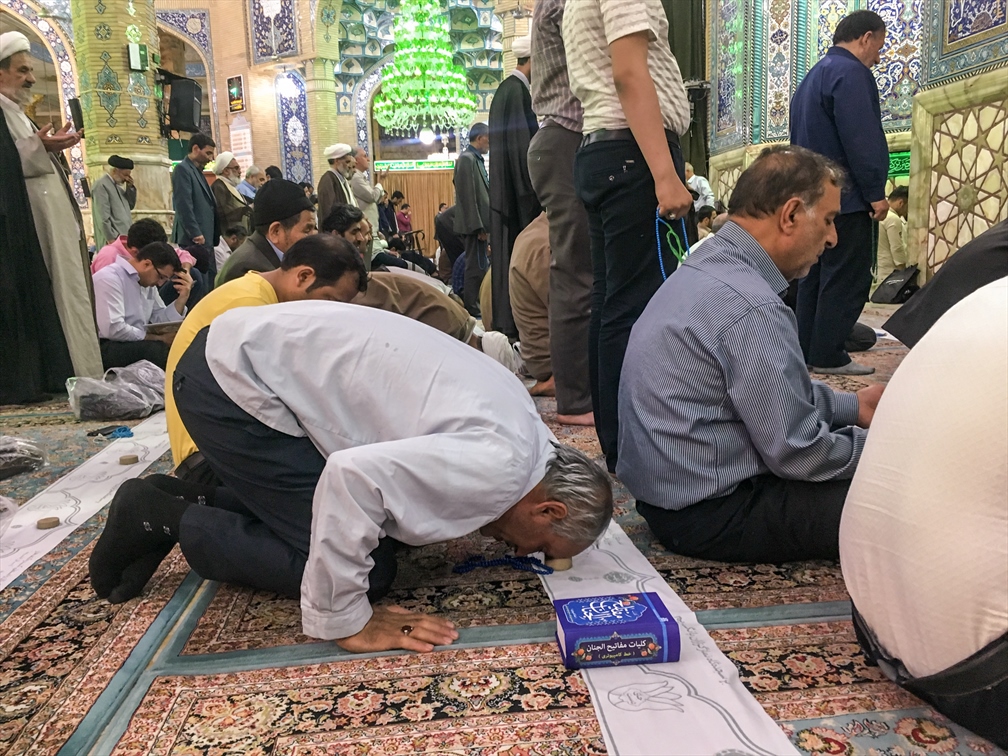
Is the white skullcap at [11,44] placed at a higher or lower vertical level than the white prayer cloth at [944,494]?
higher

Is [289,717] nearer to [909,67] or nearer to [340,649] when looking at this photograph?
[340,649]

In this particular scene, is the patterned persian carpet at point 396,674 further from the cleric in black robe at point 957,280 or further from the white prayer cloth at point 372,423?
the cleric in black robe at point 957,280

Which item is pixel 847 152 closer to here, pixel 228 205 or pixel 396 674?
pixel 396 674

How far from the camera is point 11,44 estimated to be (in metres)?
3.37

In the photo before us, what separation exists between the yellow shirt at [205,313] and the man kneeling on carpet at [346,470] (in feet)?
1.34

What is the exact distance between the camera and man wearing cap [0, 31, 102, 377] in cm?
348

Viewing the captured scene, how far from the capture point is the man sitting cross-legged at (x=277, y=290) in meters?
1.91

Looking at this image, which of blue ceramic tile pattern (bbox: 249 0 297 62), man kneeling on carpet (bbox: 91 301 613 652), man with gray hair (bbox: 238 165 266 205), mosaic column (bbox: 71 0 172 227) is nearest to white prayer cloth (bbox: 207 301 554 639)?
man kneeling on carpet (bbox: 91 301 613 652)

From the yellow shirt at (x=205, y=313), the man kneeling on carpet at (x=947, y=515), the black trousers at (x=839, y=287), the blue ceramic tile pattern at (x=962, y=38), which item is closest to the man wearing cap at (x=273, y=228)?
the yellow shirt at (x=205, y=313)

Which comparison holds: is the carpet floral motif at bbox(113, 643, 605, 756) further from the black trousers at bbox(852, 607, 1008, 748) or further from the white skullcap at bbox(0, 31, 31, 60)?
the white skullcap at bbox(0, 31, 31, 60)

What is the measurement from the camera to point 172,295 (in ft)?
14.5

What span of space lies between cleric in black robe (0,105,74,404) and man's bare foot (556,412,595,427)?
2.46 meters

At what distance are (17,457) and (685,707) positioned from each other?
2.26m

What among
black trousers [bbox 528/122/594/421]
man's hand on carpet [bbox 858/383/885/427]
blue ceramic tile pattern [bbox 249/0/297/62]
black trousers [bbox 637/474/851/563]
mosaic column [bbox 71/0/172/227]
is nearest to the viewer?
black trousers [bbox 637/474/851/563]
